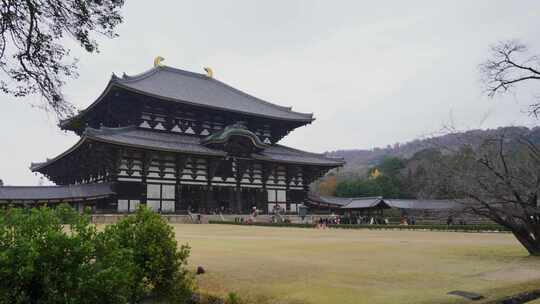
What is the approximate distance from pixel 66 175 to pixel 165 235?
136ft

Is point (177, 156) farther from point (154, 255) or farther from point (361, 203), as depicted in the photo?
point (154, 255)

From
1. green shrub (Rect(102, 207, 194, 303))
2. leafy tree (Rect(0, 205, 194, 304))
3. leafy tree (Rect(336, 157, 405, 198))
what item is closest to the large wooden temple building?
green shrub (Rect(102, 207, 194, 303))

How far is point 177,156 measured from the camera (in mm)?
35469

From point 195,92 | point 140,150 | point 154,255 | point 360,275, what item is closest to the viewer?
point 154,255

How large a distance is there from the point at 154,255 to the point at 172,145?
28393mm

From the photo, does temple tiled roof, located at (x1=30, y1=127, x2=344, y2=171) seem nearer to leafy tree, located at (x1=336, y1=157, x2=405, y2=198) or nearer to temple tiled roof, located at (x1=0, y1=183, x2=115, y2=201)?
temple tiled roof, located at (x1=0, y1=183, x2=115, y2=201)

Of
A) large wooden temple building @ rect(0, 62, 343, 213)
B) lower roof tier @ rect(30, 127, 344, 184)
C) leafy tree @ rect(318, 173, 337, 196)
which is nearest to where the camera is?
lower roof tier @ rect(30, 127, 344, 184)

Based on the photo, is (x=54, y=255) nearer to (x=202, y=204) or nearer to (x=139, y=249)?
(x=139, y=249)

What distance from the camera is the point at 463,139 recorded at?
13219 millimetres

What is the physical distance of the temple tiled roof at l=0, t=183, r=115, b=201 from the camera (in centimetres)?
3028

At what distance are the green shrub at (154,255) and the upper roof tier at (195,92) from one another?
28.8 meters

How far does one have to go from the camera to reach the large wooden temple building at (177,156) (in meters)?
32.3

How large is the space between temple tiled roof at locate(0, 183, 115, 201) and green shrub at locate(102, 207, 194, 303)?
25.9 m

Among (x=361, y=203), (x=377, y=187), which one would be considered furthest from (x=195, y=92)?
(x=377, y=187)
